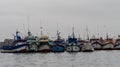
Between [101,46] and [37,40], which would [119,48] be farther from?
[37,40]

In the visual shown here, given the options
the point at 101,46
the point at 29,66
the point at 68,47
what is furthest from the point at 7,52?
the point at 29,66

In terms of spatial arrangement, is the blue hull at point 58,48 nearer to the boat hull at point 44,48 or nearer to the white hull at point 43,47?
the boat hull at point 44,48

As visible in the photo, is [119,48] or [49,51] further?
[119,48]

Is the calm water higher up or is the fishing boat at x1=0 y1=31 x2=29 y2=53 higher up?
the fishing boat at x1=0 y1=31 x2=29 y2=53

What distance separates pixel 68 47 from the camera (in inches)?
4323

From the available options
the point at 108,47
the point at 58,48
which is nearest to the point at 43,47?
the point at 58,48

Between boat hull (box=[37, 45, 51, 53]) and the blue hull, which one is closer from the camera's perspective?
boat hull (box=[37, 45, 51, 53])

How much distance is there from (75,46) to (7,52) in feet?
63.2

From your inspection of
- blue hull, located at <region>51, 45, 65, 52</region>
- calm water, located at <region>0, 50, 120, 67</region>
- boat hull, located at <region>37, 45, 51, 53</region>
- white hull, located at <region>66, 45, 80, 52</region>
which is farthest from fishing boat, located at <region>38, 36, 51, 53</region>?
calm water, located at <region>0, 50, 120, 67</region>

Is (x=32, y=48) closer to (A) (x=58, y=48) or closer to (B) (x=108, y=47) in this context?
(A) (x=58, y=48)

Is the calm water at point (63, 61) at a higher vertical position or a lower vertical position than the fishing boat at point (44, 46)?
lower

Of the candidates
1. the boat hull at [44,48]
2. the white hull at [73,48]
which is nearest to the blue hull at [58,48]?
the boat hull at [44,48]

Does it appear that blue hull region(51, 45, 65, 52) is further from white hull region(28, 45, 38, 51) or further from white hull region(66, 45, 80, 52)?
white hull region(28, 45, 38, 51)

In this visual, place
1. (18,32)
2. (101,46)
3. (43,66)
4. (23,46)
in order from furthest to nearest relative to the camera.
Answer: (101,46)
(18,32)
(23,46)
(43,66)
